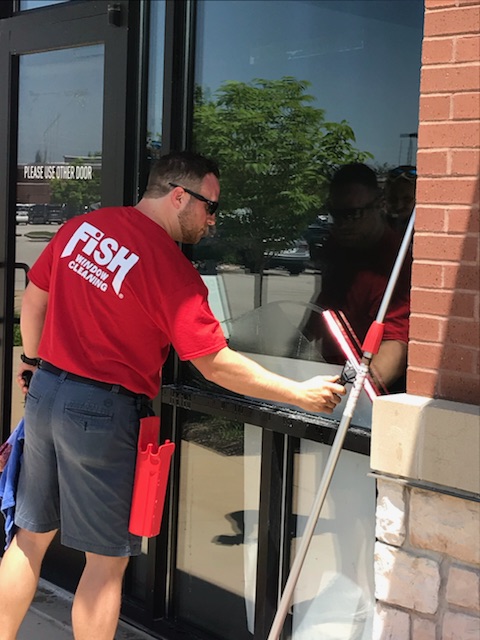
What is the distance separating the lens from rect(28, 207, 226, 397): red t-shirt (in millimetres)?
3172

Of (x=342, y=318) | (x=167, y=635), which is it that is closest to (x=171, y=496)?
(x=167, y=635)

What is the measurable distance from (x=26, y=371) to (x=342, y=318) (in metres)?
1.30

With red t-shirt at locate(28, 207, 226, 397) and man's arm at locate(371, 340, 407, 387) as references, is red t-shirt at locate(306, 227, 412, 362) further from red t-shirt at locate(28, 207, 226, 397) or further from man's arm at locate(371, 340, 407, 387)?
red t-shirt at locate(28, 207, 226, 397)

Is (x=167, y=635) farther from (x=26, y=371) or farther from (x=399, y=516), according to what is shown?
(x=399, y=516)

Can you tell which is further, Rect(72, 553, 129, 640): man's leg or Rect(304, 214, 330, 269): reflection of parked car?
Rect(304, 214, 330, 269): reflection of parked car

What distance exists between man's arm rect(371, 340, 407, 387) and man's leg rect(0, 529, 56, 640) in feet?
4.40

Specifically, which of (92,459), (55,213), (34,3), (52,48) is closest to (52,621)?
(92,459)

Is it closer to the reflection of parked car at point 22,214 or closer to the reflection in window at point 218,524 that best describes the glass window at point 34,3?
the reflection of parked car at point 22,214

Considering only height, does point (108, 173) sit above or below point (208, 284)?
above

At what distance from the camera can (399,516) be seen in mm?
2680

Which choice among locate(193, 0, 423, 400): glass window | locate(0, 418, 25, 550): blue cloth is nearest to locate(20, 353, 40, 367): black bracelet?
locate(0, 418, 25, 550): blue cloth

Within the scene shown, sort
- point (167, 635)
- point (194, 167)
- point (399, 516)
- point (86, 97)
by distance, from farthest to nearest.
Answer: point (86, 97), point (167, 635), point (194, 167), point (399, 516)

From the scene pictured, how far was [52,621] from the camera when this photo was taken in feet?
13.9

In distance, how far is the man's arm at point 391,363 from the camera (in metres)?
3.32
